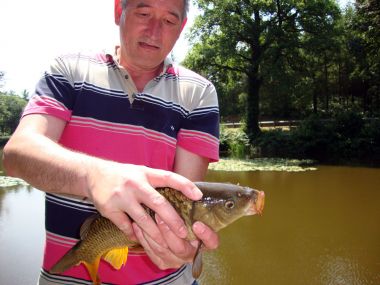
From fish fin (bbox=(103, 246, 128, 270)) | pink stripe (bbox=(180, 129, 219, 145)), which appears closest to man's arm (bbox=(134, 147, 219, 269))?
fish fin (bbox=(103, 246, 128, 270))

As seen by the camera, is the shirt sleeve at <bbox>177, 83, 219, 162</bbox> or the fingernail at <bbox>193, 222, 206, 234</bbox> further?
the shirt sleeve at <bbox>177, 83, 219, 162</bbox>

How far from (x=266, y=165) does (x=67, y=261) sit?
18421 millimetres

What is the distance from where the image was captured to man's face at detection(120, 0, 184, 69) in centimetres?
213

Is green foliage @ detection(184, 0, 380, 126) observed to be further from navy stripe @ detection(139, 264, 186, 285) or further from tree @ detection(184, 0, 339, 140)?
navy stripe @ detection(139, 264, 186, 285)

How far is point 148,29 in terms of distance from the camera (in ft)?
6.98

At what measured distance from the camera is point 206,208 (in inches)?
61.9

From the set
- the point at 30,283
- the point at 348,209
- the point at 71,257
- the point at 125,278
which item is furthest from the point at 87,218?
the point at 348,209

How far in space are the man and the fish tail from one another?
0.50ft

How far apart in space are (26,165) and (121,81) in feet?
2.60

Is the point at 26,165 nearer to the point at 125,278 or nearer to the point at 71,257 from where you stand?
the point at 71,257

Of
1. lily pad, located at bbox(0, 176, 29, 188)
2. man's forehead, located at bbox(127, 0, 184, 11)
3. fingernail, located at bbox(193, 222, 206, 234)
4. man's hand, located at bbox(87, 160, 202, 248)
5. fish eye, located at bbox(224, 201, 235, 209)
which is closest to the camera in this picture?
man's hand, located at bbox(87, 160, 202, 248)

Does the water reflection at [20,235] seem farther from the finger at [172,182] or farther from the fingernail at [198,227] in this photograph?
the finger at [172,182]

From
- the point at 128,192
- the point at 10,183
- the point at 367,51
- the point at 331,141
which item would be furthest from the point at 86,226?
the point at 367,51

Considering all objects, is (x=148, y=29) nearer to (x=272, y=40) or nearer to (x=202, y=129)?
(x=202, y=129)
